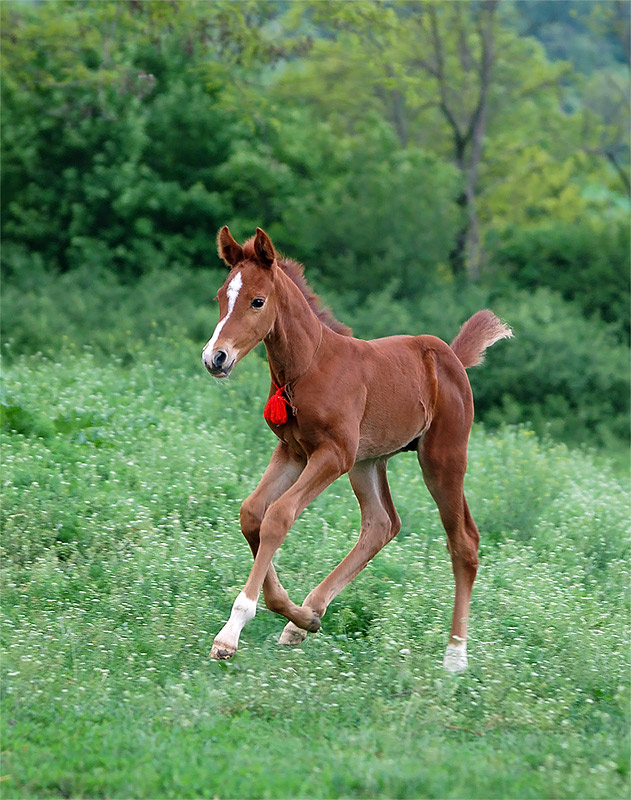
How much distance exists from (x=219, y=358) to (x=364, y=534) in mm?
1983

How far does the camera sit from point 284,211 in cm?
2434

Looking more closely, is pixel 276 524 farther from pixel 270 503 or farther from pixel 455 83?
pixel 455 83

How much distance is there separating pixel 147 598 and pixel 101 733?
1872 mm

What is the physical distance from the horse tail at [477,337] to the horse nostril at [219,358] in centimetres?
247

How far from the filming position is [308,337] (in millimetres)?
5879

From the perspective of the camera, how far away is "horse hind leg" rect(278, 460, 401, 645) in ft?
20.2

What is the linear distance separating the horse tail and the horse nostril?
2.47m

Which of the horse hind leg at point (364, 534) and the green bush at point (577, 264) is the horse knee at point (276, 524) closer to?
the horse hind leg at point (364, 534)

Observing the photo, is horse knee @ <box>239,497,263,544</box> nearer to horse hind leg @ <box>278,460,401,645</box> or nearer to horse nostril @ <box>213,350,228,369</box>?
horse hind leg @ <box>278,460,401,645</box>

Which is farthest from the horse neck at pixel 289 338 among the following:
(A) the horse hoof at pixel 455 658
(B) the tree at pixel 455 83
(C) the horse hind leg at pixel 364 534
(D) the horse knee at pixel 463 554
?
(B) the tree at pixel 455 83

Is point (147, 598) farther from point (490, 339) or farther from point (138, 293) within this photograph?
point (138, 293)

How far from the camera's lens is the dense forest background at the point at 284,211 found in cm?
1897

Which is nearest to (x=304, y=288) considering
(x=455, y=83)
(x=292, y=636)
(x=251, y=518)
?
(x=251, y=518)

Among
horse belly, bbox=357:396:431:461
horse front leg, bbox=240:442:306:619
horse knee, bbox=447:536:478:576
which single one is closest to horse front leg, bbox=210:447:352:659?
horse front leg, bbox=240:442:306:619
